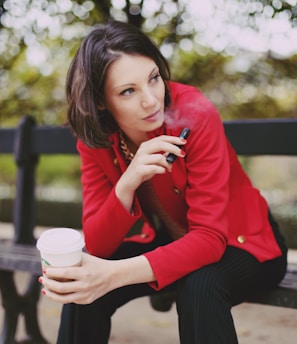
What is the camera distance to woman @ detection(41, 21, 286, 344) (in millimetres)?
1699

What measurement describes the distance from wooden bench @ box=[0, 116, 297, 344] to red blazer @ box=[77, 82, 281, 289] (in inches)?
12.8

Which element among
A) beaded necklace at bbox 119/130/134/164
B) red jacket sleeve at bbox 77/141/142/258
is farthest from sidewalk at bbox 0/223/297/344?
beaded necklace at bbox 119/130/134/164

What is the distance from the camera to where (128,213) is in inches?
76.2

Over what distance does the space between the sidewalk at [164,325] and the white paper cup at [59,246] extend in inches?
79.2

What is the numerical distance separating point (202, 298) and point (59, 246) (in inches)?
18.5

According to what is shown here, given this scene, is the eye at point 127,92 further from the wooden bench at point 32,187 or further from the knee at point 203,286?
the wooden bench at point 32,187

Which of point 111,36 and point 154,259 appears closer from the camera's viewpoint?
point 154,259

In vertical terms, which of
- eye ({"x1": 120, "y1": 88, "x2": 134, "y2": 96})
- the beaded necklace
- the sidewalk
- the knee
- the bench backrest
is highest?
eye ({"x1": 120, "y1": 88, "x2": 134, "y2": 96})

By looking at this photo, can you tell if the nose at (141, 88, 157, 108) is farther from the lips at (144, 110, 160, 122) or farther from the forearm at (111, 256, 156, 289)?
the forearm at (111, 256, 156, 289)

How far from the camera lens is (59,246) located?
1471 mm

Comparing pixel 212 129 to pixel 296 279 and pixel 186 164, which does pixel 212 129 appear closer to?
pixel 186 164

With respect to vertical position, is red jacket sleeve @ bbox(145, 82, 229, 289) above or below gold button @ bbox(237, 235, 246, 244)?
above

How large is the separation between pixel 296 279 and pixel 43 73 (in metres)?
5.09

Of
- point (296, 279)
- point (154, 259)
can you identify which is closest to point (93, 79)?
point (154, 259)
